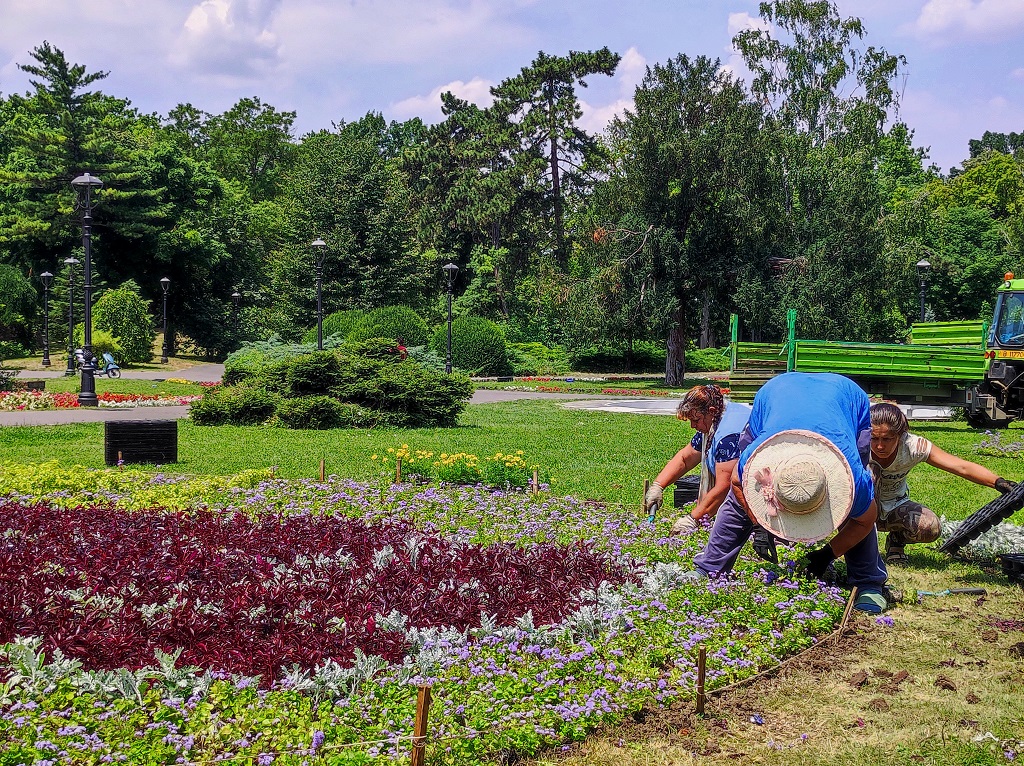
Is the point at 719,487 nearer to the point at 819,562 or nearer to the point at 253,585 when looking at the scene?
the point at 819,562

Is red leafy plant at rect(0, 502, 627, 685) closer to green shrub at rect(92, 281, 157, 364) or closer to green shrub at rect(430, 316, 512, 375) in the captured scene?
green shrub at rect(430, 316, 512, 375)

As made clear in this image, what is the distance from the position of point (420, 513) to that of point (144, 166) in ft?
150

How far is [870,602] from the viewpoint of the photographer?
18.5ft

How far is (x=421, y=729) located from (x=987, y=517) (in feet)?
14.4

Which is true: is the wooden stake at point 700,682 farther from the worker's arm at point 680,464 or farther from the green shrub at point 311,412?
the green shrub at point 311,412

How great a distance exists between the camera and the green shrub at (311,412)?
15.6 meters

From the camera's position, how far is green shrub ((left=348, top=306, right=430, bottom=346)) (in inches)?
1214

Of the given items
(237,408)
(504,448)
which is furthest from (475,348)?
(504,448)

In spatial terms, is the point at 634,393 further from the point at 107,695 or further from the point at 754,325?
the point at 107,695

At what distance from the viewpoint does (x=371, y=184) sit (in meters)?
42.5

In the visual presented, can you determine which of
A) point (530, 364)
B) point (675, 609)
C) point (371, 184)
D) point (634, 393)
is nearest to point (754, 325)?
point (634, 393)

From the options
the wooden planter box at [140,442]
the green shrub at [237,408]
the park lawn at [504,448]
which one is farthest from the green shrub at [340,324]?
the wooden planter box at [140,442]

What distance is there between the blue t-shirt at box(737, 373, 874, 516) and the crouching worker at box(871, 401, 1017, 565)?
59 cm

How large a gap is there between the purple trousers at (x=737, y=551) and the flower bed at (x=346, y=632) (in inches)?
6.7
